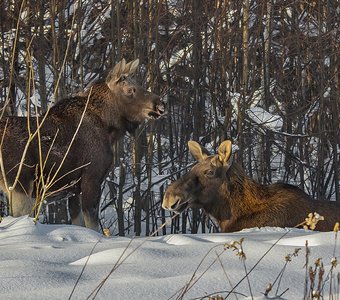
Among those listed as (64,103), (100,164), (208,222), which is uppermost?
(64,103)

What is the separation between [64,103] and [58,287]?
6.71 m

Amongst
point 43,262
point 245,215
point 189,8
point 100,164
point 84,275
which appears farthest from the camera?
point 189,8

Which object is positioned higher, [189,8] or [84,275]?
[189,8]

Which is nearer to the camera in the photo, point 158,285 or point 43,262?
point 158,285

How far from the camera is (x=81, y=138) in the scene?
32.4ft

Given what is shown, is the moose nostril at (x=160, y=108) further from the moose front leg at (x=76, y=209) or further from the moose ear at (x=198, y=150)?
the moose ear at (x=198, y=150)

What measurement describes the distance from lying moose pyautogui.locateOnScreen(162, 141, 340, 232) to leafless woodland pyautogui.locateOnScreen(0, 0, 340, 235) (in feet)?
16.4

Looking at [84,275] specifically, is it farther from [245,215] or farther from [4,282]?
[245,215]

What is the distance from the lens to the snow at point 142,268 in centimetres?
337

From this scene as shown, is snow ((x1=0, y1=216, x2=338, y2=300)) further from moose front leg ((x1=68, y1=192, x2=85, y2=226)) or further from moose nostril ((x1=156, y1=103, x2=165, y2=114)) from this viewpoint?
moose nostril ((x1=156, y1=103, x2=165, y2=114))

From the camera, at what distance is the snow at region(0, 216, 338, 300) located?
337 cm

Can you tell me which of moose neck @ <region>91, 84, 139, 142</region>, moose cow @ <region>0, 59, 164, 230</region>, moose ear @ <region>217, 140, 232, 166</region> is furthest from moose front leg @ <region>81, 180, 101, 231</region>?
moose ear @ <region>217, 140, 232, 166</region>

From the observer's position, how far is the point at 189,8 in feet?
50.1

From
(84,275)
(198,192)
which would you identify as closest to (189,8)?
(198,192)
